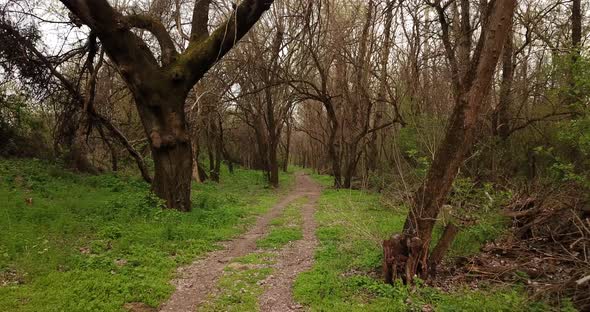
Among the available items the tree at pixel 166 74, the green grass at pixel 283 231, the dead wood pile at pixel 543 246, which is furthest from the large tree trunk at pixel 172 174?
the dead wood pile at pixel 543 246

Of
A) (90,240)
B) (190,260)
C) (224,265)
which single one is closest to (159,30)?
(90,240)

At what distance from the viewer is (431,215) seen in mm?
5410

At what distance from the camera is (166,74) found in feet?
30.3

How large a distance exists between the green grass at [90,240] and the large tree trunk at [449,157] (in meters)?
3.24

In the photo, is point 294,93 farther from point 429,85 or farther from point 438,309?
point 438,309

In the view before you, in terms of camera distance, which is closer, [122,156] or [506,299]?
[506,299]

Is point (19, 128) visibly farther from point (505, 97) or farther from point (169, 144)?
point (505, 97)

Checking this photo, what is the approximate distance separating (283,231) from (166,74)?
15.0 ft

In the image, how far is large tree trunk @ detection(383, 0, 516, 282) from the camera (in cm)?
501

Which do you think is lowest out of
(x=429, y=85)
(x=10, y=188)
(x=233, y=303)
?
(x=233, y=303)

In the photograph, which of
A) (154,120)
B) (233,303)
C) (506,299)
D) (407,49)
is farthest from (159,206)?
(407,49)

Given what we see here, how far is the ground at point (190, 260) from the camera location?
481 centimetres

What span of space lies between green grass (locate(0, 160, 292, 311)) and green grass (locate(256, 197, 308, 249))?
80 cm

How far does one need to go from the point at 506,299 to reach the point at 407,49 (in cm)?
1337
